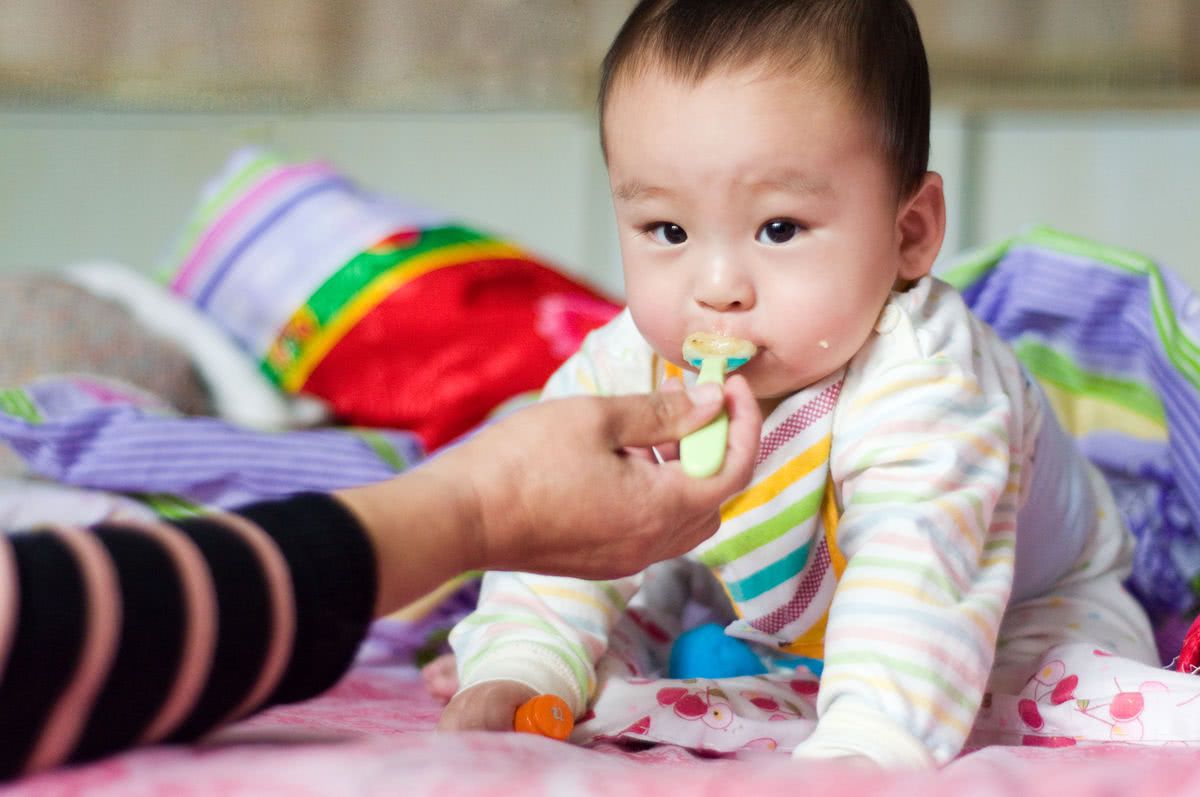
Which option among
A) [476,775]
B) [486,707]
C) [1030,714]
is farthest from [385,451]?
[476,775]

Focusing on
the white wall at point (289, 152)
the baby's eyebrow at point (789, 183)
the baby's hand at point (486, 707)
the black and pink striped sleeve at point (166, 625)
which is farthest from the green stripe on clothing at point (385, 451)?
the white wall at point (289, 152)

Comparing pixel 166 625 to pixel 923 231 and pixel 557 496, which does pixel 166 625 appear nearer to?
pixel 557 496

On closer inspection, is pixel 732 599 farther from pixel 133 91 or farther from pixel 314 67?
pixel 133 91

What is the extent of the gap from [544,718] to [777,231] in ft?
1.02

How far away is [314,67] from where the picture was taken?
231cm

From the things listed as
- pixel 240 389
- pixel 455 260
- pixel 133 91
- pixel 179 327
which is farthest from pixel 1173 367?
pixel 133 91

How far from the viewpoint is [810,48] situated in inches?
30.9

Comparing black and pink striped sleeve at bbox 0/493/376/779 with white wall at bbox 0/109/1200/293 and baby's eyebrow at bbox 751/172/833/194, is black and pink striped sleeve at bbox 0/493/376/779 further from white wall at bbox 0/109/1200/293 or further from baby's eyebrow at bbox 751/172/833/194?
white wall at bbox 0/109/1200/293

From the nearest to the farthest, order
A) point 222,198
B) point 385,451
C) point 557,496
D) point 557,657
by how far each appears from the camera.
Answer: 1. point 557,496
2. point 557,657
3. point 385,451
4. point 222,198

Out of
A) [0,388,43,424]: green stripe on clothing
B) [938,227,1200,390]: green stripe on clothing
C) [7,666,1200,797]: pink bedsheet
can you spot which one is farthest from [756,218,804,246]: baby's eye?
[0,388,43,424]: green stripe on clothing

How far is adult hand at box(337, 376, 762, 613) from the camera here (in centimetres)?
60

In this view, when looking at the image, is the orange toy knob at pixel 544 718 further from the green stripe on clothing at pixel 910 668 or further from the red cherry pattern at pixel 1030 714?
the red cherry pattern at pixel 1030 714

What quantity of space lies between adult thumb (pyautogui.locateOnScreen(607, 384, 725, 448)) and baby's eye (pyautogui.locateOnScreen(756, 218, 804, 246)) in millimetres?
117

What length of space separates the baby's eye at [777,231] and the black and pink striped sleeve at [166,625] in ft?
1.08
